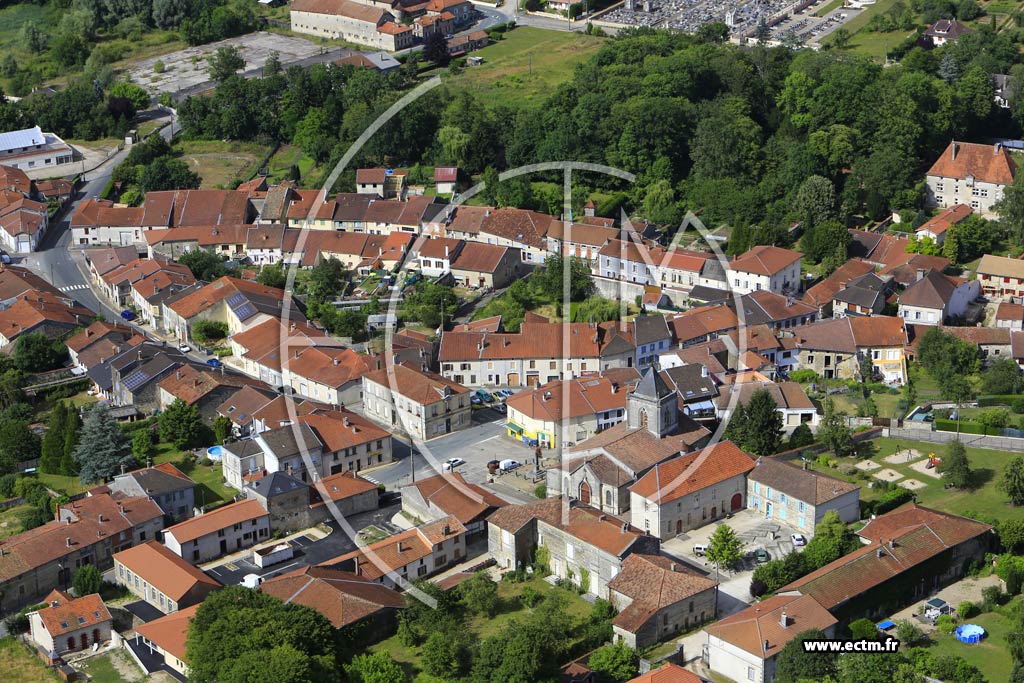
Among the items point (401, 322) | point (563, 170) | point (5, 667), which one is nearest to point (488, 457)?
point (401, 322)

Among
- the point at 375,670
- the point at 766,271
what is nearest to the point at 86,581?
the point at 375,670

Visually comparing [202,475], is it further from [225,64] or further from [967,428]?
[225,64]

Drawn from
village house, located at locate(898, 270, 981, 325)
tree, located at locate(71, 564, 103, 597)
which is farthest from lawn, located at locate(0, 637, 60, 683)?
village house, located at locate(898, 270, 981, 325)

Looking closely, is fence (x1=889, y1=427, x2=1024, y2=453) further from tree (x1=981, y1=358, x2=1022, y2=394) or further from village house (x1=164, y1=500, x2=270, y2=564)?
village house (x1=164, y1=500, x2=270, y2=564)

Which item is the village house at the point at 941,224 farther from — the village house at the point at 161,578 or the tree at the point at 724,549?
the village house at the point at 161,578

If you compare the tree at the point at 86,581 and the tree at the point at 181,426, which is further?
the tree at the point at 181,426

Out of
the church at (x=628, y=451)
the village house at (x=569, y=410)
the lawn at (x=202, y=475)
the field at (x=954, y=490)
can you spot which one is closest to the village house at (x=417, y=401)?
the village house at (x=569, y=410)
